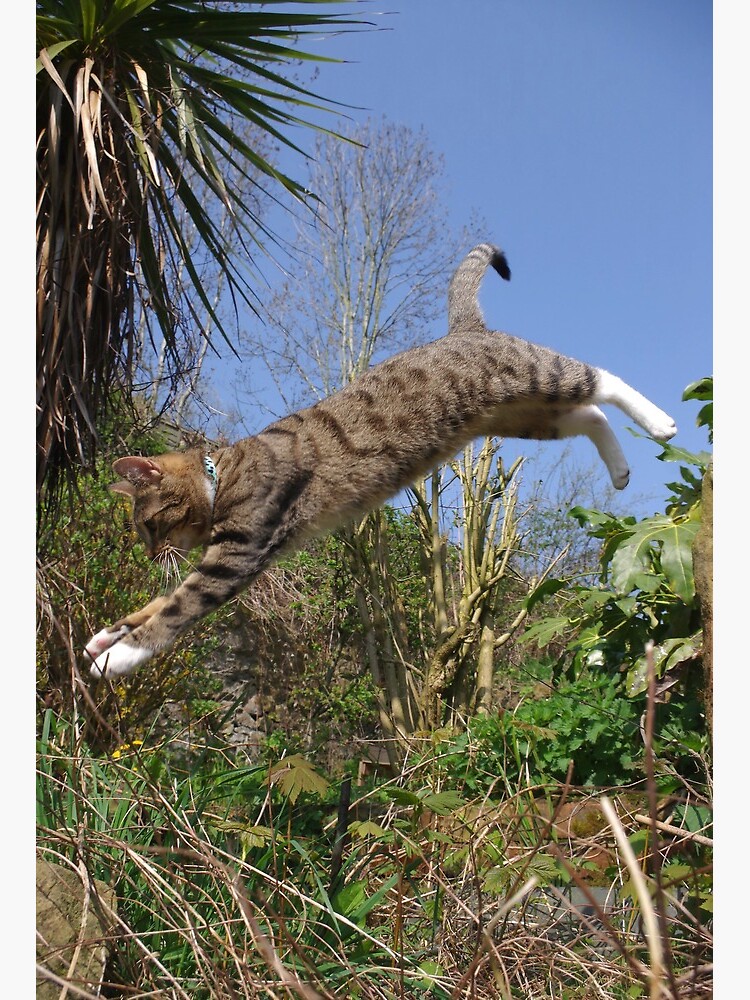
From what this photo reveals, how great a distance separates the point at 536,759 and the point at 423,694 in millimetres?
2300

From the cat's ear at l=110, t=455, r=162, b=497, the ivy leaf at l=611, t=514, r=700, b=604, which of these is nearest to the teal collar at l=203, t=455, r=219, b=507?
the cat's ear at l=110, t=455, r=162, b=497

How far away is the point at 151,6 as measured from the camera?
333cm

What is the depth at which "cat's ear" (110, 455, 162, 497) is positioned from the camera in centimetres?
284

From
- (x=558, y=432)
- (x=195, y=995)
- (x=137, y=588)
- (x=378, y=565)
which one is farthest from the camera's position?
(x=378, y=565)

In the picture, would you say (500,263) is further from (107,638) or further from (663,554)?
(107,638)

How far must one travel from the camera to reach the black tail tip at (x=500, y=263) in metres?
3.77

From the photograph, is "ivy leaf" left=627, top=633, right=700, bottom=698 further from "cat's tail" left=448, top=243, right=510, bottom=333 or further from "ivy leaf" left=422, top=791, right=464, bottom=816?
"cat's tail" left=448, top=243, right=510, bottom=333

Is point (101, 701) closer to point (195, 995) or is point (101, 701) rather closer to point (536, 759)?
point (536, 759)

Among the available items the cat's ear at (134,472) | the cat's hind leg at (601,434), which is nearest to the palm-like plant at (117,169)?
the cat's ear at (134,472)

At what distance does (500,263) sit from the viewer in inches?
149

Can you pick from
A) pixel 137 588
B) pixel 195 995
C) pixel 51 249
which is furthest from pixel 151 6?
pixel 195 995

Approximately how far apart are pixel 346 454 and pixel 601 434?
1126 millimetres

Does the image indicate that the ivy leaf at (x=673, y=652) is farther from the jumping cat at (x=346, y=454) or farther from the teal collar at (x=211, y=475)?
the teal collar at (x=211, y=475)

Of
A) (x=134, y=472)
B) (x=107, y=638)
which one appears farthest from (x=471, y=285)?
(x=107, y=638)
